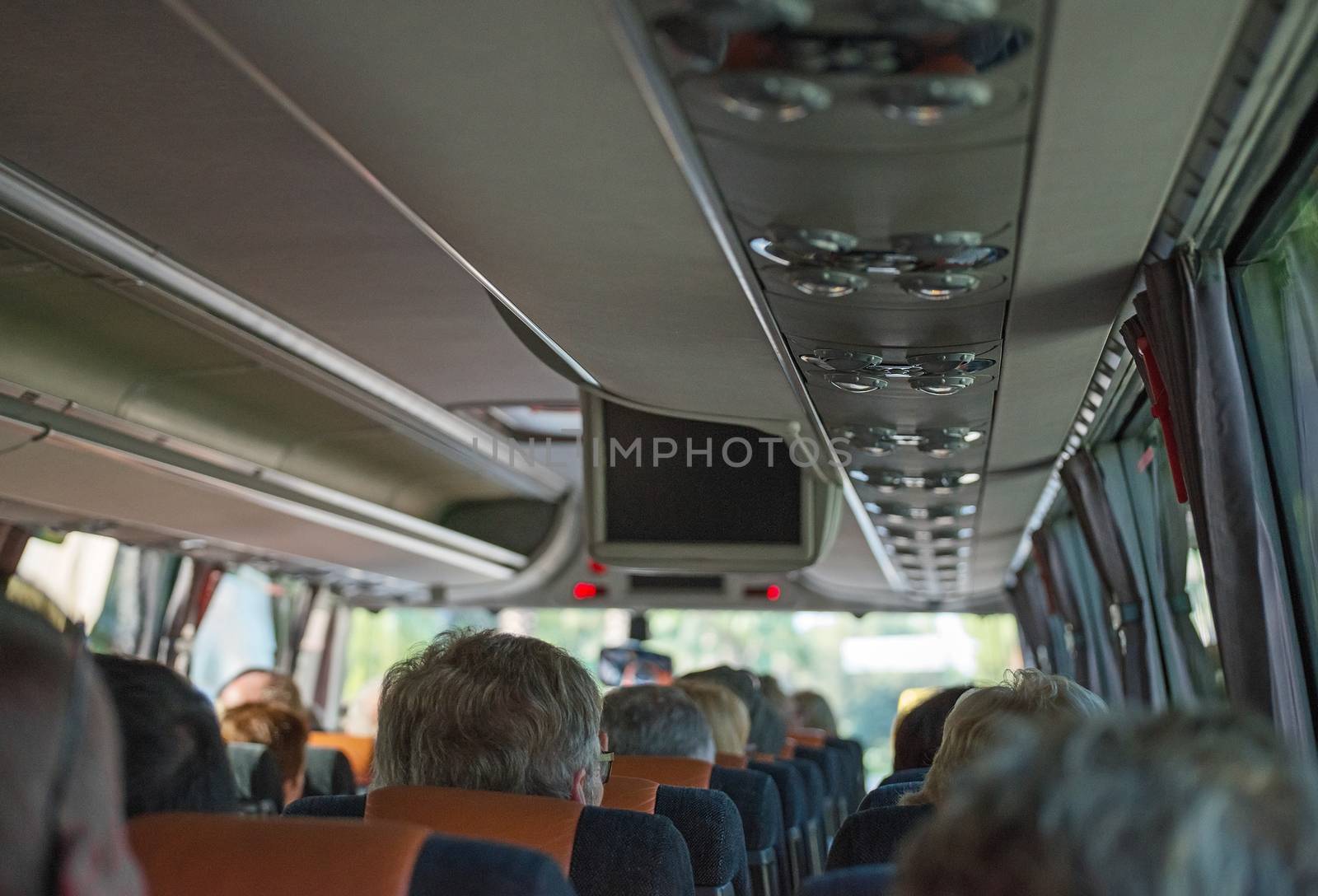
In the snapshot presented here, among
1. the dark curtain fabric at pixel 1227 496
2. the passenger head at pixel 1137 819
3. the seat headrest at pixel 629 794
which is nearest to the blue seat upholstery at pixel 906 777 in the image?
the seat headrest at pixel 629 794

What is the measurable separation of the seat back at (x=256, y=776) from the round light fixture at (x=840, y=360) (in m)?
2.86

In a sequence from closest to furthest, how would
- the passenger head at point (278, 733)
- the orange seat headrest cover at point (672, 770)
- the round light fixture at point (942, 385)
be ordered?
1. the round light fixture at point (942, 385)
2. the orange seat headrest cover at point (672, 770)
3. the passenger head at point (278, 733)

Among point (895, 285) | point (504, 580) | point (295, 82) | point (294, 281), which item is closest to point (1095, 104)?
point (895, 285)

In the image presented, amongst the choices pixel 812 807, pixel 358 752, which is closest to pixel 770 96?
pixel 812 807

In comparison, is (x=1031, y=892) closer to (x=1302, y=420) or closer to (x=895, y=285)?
(x=895, y=285)

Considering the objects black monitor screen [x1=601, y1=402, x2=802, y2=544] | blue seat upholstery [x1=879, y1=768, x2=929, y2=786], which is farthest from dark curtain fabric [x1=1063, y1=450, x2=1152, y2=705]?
blue seat upholstery [x1=879, y1=768, x2=929, y2=786]

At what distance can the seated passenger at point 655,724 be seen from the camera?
5.62 metres

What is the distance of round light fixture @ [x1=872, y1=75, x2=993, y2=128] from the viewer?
7.20ft

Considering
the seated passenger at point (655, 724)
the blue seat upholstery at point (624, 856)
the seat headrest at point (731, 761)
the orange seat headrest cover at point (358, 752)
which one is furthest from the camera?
the orange seat headrest cover at point (358, 752)

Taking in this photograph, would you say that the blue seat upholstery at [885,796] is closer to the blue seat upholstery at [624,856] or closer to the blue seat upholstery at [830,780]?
the blue seat upholstery at [624,856]

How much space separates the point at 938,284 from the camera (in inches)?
134

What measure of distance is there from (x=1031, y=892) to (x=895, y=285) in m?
2.41

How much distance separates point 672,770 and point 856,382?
4.90 feet

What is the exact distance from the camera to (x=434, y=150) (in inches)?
105
